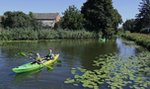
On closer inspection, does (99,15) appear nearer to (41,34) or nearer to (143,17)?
(41,34)

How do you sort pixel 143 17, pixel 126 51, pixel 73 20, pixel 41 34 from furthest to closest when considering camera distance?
pixel 143 17 → pixel 73 20 → pixel 41 34 → pixel 126 51

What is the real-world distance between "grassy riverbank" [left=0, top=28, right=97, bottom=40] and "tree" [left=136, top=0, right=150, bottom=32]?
3960 centimetres

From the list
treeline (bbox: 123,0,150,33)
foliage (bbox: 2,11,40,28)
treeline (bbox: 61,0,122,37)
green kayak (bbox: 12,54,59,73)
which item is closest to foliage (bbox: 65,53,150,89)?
green kayak (bbox: 12,54,59,73)

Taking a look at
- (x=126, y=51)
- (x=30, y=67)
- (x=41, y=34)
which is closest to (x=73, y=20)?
(x=41, y=34)

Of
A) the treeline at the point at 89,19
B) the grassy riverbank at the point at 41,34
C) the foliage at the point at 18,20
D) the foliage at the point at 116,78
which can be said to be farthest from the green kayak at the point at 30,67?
the foliage at the point at 18,20

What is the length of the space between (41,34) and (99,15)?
19906 millimetres

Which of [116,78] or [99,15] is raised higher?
[99,15]

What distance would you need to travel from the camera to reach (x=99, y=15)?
8312cm

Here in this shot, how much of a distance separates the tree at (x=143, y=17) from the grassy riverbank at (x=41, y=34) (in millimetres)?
39601

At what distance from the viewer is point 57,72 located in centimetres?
2475

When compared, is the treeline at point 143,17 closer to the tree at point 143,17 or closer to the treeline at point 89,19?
the tree at point 143,17

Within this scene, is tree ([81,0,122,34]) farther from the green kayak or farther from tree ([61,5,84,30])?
the green kayak

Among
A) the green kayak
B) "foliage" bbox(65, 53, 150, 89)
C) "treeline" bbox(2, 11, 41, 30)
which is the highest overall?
"treeline" bbox(2, 11, 41, 30)

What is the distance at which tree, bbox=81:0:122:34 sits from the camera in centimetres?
8325
